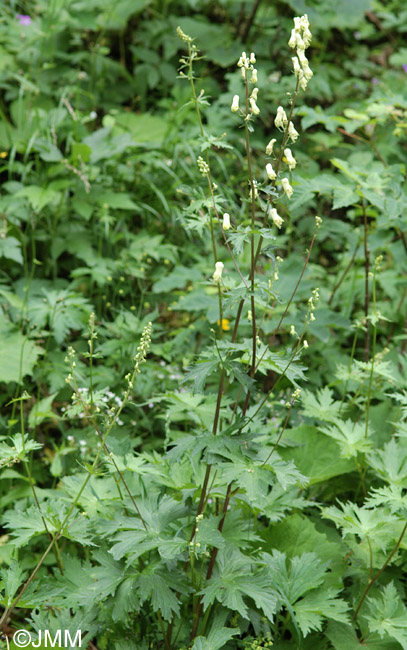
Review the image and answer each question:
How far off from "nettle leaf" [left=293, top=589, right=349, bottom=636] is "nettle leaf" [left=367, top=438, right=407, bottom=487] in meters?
0.41

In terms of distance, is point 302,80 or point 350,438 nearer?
point 302,80

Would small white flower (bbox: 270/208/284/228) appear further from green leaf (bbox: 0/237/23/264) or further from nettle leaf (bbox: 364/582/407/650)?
green leaf (bbox: 0/237/23/264)

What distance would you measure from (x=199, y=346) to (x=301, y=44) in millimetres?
1802

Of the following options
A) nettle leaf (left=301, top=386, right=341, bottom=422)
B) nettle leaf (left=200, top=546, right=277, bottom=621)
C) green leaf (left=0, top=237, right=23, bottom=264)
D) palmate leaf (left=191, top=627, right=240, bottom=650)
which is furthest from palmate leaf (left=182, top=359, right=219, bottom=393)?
green leaf (left=0, top=237, right=23, bottom=264)

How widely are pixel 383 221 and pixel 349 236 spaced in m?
0.41

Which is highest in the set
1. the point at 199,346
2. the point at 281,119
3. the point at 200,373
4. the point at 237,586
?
the point at 281,119

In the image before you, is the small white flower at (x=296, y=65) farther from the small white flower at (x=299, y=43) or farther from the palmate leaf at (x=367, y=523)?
the palmate leaf at (x=367, y=523)

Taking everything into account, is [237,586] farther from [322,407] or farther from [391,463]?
[322,407]

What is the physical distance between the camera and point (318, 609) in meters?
1.77

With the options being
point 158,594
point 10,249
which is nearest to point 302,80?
point 158,594

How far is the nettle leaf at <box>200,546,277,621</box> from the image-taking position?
5.03ft

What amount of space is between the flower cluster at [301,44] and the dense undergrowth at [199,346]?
1cm

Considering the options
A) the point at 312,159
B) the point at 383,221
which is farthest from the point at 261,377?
the point at 312,159

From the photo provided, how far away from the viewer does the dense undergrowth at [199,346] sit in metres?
1.63
